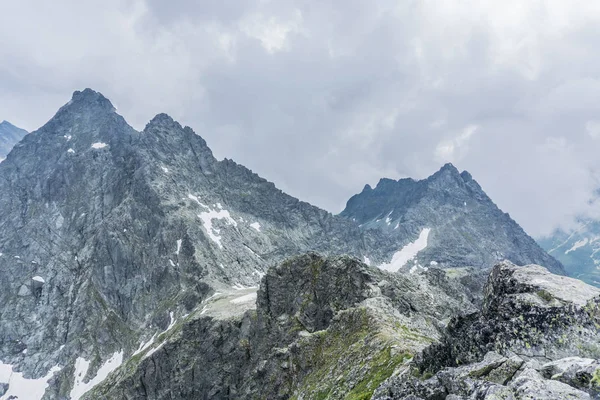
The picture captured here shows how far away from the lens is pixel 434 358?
2314 cm

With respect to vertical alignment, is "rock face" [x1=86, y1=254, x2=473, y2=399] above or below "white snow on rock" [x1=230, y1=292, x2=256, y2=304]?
below

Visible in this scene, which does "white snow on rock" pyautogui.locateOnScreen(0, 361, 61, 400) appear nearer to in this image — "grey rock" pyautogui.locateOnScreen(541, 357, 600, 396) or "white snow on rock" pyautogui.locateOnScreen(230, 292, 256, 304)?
"white snow on rock" pyautogui.locateOnScreen(230, 292, 256, 304)

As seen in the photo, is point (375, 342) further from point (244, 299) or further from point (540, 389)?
point (244, 299)

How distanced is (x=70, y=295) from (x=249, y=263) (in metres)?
86.8

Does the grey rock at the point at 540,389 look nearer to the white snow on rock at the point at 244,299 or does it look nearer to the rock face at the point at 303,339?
the rock face at the point at 303,339

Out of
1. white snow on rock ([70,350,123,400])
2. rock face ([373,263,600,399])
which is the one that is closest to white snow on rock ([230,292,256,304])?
white snow on rock ([70,350,123,400])

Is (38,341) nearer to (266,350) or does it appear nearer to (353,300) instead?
(266,350)

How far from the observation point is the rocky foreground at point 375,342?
55.0 ft

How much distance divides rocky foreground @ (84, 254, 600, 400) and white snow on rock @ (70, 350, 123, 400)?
2695 cm

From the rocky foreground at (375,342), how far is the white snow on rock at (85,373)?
2695 centimetres

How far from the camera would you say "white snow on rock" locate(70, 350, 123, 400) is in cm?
14925

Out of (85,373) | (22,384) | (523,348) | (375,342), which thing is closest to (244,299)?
(85,373)

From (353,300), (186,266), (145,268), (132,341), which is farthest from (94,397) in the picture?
(353,300)

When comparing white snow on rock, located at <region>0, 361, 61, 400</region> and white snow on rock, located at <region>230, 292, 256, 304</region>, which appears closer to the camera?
white snow on rock, located at <region>230, 292, 256, 304</region>
